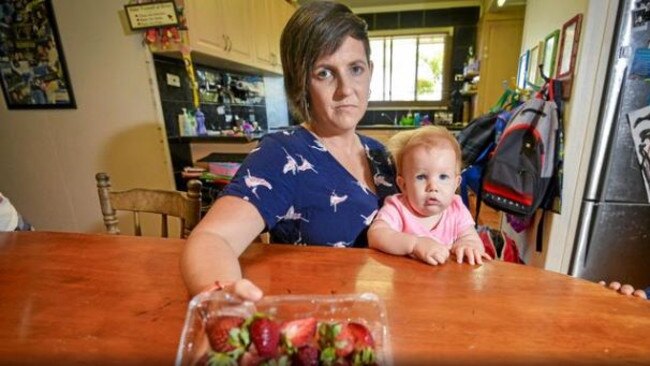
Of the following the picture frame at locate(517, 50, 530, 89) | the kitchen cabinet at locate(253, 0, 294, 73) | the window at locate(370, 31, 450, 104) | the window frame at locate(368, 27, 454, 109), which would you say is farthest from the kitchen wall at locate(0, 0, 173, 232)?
the window at locate(370, 31, 450, 104)

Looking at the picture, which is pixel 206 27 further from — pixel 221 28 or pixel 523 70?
pixel 523 70

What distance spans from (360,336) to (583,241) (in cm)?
170

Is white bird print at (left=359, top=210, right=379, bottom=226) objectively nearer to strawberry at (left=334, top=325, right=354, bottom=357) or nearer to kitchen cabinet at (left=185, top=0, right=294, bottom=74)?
strawberry at (left=334, top=325, right=354, bottom=357)

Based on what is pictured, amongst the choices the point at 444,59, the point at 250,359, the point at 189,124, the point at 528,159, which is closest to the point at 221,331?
the point at 250,359

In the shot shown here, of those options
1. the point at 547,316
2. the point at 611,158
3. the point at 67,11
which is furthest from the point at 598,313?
the point at 67,11

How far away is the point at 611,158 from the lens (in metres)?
1.43

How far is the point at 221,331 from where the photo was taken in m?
0.39

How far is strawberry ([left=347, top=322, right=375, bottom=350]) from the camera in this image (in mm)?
406

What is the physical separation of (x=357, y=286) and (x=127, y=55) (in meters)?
2.13

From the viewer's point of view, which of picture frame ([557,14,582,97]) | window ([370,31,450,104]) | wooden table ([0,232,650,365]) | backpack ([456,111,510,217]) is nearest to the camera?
wooden table ([0,232,650,365])

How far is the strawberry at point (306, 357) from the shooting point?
1.22 ft

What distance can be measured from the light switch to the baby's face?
1.94 m

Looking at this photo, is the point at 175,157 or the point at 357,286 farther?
the point at 175,157

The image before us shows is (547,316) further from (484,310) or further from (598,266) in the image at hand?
(598,266)
